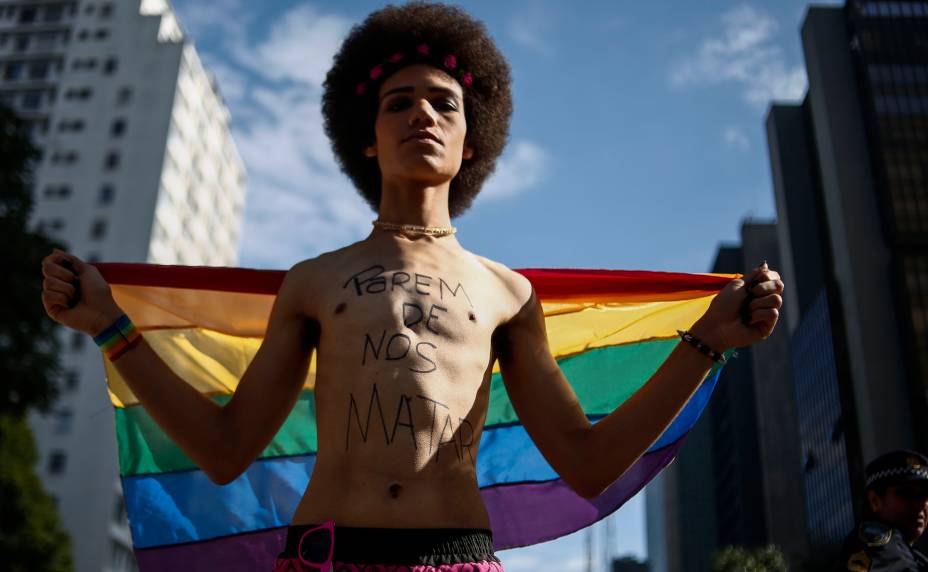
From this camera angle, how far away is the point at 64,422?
2217 inches

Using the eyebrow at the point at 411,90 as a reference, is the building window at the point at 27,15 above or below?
above

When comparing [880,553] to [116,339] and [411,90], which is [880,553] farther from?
[116,339]

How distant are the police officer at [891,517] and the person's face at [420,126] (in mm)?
2869

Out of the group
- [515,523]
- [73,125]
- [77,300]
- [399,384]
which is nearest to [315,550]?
[399,384]

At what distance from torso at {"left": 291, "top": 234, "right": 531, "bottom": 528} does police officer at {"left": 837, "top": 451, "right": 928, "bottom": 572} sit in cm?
246

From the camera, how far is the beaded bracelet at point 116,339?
11.0 feet

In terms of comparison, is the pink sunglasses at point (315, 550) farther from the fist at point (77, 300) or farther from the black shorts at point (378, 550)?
the fist at point (77, 300)

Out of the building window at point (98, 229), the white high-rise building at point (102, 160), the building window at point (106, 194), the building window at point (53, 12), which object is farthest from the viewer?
the building window at point (53, 12)

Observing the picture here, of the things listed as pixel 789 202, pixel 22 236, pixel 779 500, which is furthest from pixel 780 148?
pixel 22 236

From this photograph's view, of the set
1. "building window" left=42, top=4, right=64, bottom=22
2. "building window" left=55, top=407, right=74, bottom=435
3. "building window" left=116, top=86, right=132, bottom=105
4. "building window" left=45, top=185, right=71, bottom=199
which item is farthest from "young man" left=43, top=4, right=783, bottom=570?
"building window" left=42, top=4, right=64, bottom=22

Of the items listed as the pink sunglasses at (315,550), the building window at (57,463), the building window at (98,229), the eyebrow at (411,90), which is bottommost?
the pink sunglasses at (315,550)

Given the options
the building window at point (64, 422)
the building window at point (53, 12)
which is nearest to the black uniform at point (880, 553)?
the building window at point (64, 422)

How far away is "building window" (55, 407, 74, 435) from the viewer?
56094 millimetres

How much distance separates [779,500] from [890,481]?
336 feet
